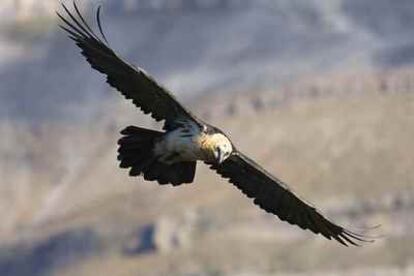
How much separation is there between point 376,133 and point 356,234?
154m

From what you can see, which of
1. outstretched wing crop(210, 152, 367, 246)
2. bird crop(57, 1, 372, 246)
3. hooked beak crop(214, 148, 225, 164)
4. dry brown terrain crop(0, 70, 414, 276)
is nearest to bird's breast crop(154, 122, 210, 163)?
bird crop(57, 1, 372, 246)

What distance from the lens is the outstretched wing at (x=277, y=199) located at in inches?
1314

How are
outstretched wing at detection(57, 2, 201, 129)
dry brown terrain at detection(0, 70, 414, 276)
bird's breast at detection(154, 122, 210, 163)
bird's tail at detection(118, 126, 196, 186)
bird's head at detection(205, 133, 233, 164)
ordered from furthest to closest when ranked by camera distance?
dry brown terrain at detection(0, 70, 414, 276) < bird's tail at detection(118, 126, 196, 186) < outstretched wing at detection(57, 2, 201, 129) < bird's breast at detection(154, 122, 210, 163) < bird's head at detection(205, 133, 233, 164)

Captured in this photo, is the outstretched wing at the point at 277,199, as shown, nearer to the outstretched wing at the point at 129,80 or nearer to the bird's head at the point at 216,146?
the outstretched wing at the point at 129,80

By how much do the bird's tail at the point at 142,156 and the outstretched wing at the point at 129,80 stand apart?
0.35 meters

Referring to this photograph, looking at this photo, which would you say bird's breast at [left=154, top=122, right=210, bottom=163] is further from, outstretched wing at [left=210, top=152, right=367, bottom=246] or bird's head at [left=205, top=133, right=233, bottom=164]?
outstretched wing at [left=210, top=152, right=367, bottom=246]

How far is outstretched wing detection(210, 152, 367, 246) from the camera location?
33.4m

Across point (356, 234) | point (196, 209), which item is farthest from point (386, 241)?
point (356, 234)

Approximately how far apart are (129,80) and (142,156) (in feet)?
3.61

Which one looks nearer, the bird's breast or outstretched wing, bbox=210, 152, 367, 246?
the bird's breast

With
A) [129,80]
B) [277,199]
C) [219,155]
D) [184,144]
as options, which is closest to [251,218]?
[277,199]

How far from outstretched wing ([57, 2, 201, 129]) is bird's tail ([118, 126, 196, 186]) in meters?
0.35

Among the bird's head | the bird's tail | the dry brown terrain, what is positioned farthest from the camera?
the dry brown terrain

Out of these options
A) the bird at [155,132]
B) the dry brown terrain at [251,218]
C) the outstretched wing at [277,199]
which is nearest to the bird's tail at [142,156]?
the bird at [155,132]
